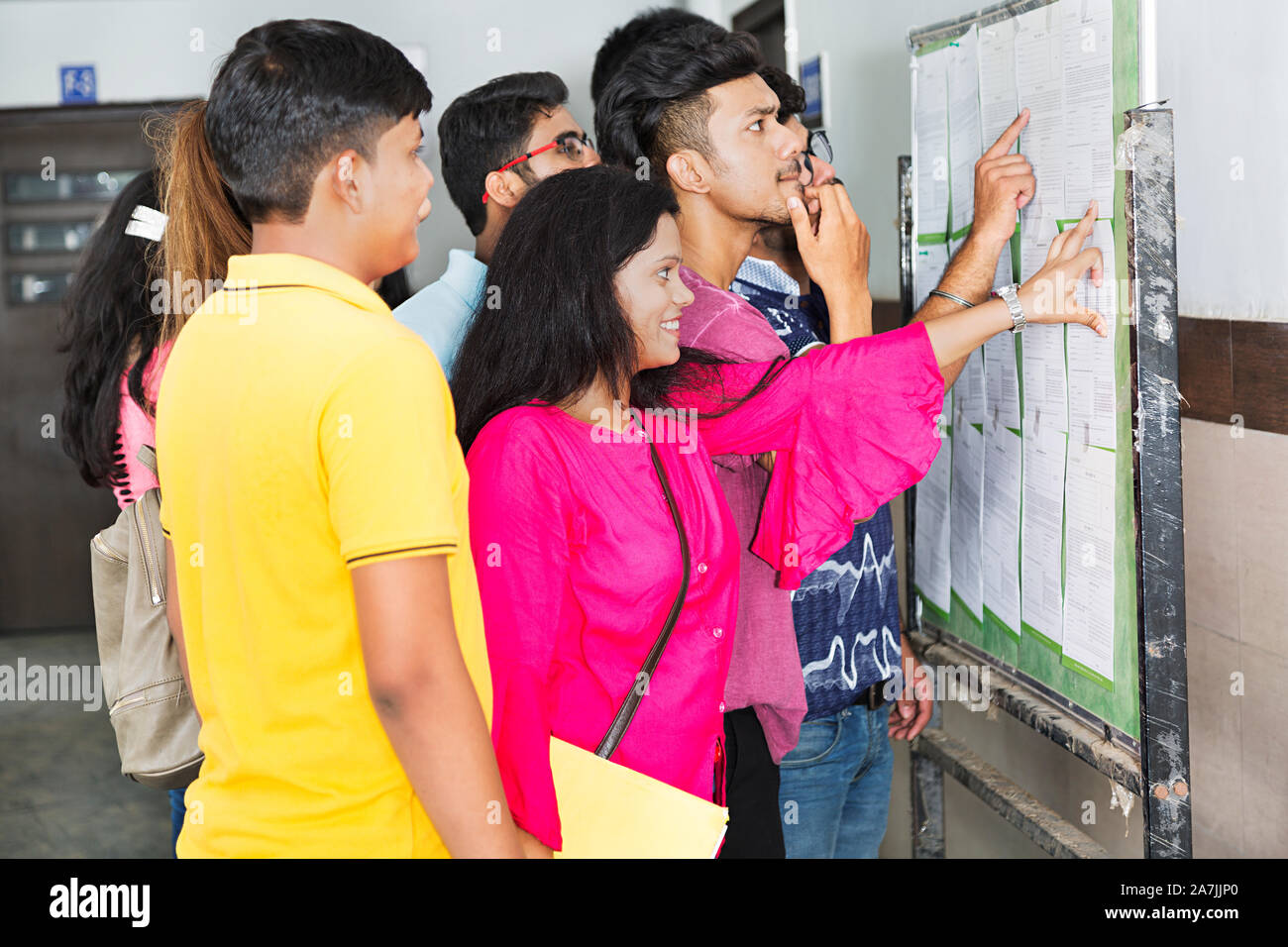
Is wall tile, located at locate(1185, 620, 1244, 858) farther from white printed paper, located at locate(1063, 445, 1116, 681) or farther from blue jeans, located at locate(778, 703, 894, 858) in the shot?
blue jeans, located at locate(778, 703, 894, 858)

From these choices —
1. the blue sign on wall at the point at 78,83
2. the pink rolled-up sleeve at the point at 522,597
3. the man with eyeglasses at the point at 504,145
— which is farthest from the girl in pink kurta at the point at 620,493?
the blue sign on wall at the point at 78,83

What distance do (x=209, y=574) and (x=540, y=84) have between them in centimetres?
130

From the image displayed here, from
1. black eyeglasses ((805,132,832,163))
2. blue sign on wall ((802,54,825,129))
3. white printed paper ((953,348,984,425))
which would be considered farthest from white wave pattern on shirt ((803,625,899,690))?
blue sign on wall ((802,54,825,129))

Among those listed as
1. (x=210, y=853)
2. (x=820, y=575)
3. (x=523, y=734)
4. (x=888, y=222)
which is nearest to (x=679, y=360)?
(x=820, y=575)

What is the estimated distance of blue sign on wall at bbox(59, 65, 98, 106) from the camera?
423 cm

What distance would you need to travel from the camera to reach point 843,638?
5.44 ft

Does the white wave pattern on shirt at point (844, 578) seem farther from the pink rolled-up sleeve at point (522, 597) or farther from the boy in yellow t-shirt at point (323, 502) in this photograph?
the boy in yellow t-shirt at point (323, 502)

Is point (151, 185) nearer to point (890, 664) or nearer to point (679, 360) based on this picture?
point (679, 360)

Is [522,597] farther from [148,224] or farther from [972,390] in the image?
[148,224]

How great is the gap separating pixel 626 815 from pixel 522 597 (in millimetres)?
246

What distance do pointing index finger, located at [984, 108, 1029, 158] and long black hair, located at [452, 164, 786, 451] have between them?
0.49 metres

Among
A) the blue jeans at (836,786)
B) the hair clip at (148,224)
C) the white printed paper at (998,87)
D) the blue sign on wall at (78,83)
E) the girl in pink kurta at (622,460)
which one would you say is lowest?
the blue jeans at (836,786)

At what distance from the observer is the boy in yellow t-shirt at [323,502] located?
33.8 inches

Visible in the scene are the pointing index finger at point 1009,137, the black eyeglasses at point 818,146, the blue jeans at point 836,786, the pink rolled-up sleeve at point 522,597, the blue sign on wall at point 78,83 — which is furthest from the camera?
the blue sign on wall at point 78,83
